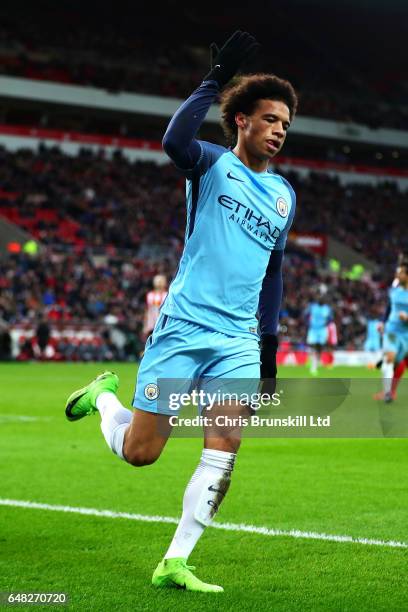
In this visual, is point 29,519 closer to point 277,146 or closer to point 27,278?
point 277,146

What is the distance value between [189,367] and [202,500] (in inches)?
23.7

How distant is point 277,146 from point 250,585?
2060mm

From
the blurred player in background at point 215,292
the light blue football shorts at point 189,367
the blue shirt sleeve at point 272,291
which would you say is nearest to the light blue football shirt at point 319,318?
the blue shirt sleeve at point 272,291

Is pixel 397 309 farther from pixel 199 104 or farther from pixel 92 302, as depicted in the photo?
pixel 92 302

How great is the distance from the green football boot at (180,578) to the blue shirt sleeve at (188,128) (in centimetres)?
178

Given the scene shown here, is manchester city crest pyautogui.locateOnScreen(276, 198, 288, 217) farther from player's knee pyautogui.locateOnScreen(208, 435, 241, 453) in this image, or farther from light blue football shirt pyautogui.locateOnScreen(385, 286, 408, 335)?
light blue football shirt pyautogui.locateOnScreen(385, 286, 408, 335)

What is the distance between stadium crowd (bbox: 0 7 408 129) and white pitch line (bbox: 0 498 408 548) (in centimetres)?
4062

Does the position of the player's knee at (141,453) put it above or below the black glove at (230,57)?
below

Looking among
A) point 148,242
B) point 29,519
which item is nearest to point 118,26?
point 148,242

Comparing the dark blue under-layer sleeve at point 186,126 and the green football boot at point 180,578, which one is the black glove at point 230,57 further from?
the green football boot at point 180,578

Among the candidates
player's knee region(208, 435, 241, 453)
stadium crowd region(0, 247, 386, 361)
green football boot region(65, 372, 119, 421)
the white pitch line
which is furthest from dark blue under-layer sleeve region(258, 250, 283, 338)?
stadium crowd region(0, 247, 386, 361)

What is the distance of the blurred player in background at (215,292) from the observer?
4555mm

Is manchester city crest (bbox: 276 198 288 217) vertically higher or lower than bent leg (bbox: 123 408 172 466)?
higher

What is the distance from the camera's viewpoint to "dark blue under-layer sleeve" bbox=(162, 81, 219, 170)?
433cm
